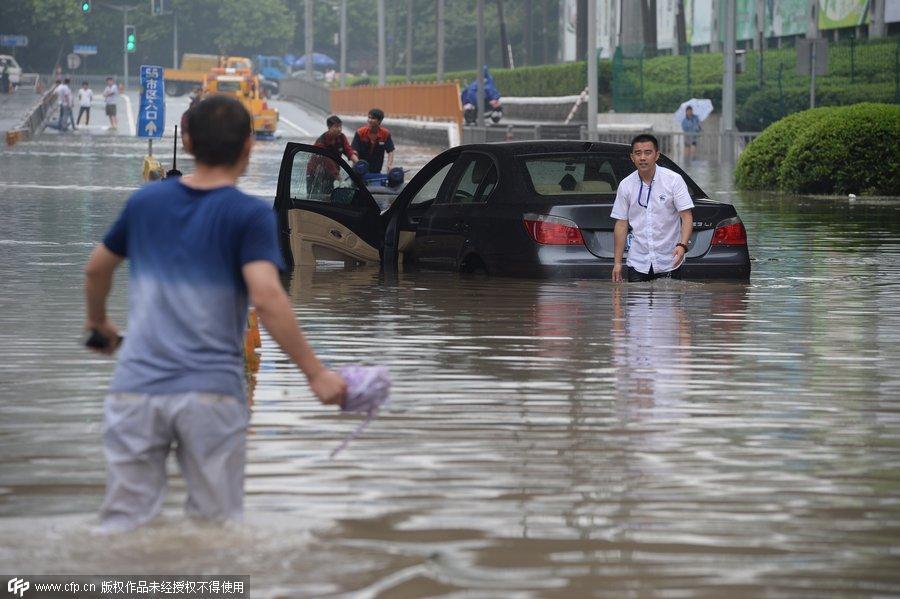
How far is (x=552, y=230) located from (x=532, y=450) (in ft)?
21.0

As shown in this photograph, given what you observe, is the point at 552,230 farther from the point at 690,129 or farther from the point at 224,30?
the point at 224,30

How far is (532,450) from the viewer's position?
25.4 ft

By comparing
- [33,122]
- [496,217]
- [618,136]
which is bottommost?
[496,217]

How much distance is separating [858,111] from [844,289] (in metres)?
16.7

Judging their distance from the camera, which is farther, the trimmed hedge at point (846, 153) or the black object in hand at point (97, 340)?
the trimmed hedge at point (846, 153)

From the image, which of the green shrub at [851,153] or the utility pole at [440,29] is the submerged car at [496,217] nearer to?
the green shrub at [851,153]

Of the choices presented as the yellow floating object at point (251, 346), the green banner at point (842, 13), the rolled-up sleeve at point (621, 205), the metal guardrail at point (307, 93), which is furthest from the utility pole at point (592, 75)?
the metal guardrail at point (307, 93)

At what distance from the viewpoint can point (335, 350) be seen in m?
11.1

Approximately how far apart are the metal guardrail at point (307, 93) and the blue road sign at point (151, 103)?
45.8m

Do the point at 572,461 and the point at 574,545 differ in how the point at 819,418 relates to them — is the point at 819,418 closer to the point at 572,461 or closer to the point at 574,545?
the point at 572,461

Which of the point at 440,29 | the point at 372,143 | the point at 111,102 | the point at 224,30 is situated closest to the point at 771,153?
the point at 372,143

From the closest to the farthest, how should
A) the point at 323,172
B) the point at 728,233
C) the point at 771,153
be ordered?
the point at 728,233 → the point at 323,172 → the point at 771,153

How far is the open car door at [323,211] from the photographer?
16.0 meters

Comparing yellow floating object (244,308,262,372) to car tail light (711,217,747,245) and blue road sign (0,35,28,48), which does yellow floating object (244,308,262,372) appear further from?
blue road sign (0,35,28,48)
